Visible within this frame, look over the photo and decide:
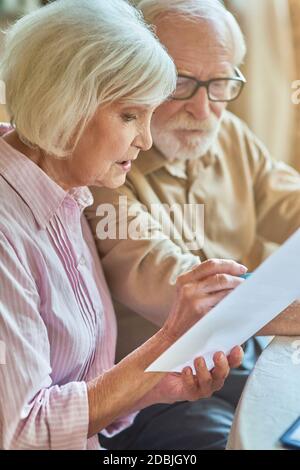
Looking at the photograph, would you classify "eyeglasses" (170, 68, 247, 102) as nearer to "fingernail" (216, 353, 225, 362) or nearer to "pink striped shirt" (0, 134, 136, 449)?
"pink striped shirt" (0, 134, 136, 449)

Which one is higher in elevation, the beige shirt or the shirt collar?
the shirt collar

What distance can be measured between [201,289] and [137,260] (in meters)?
0.34

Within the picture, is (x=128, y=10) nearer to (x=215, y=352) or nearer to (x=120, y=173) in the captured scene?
(x=120, y=173)

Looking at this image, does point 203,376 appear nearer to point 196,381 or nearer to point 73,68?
point 196,381

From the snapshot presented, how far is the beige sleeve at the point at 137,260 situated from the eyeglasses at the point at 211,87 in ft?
0.75

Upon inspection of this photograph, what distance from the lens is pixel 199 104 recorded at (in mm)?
1455

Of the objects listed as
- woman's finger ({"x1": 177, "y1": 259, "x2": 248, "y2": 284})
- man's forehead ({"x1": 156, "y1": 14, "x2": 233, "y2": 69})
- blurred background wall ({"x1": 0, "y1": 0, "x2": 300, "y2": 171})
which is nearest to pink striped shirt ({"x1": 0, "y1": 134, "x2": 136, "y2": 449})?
woman's finger ({"x1": 177, "y1": 259, "x2": 248, "y2": 284})

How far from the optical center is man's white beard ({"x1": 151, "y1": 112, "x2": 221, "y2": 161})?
148 cm

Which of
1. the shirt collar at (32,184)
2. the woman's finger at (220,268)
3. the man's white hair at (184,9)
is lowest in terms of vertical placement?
the woman's finger at (220,268)

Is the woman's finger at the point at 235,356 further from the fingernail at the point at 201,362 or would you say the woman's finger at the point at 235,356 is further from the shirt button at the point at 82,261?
the shirt button at the point at 82,261

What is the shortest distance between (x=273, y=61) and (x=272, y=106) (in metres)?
0.12

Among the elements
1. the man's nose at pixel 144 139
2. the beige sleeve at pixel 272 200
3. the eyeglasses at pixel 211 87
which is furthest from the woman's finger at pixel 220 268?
the beige sleeve at pixel 272 200

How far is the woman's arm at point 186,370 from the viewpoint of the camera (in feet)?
3.44

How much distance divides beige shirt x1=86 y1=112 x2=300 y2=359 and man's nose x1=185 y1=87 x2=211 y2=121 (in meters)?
0.12
